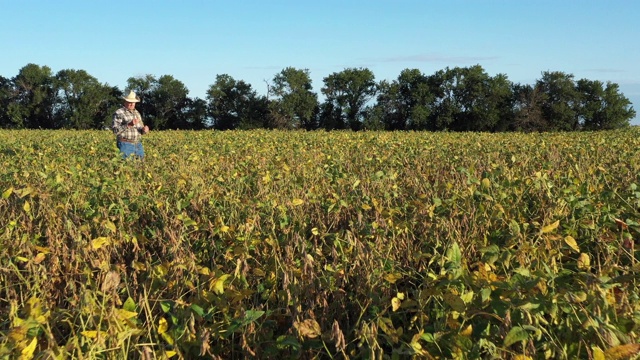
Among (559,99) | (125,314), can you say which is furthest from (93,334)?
(559,99)

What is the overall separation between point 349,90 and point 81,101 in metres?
29.0

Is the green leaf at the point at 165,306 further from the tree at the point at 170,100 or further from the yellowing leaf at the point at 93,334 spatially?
the tree at the point at 170,100

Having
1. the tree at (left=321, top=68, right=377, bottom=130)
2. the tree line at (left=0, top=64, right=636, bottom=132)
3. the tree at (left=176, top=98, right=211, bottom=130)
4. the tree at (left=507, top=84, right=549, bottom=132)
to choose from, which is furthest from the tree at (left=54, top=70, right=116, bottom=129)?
the tree at (left=507, top=84, right=549, bottom=132)

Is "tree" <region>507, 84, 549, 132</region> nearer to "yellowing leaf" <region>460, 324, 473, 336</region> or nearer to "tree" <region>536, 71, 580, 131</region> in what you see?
"tree" <region>536, 71, 580, 131</region>

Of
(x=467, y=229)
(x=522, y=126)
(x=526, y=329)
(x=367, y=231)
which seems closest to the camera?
(x=526, y=329)

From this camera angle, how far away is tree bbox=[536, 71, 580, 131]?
52.0m

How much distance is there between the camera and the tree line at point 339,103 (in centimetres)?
5356

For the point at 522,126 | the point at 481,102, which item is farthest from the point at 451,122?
the point at 522,126

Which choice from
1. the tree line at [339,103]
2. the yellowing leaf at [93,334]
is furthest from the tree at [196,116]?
the yellowing leaf at [93,334]

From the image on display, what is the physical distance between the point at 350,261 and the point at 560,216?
1.68m

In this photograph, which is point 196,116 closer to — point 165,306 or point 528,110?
point 528,110

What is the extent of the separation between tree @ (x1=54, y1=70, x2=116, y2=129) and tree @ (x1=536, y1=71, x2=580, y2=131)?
1724 inches

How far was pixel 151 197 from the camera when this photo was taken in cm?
492

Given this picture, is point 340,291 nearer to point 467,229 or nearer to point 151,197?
point 467,229
